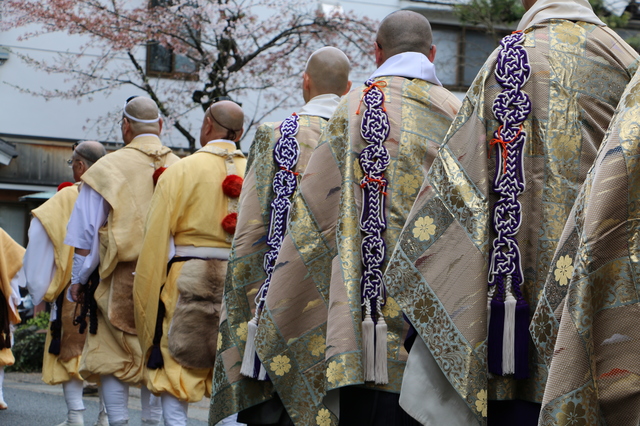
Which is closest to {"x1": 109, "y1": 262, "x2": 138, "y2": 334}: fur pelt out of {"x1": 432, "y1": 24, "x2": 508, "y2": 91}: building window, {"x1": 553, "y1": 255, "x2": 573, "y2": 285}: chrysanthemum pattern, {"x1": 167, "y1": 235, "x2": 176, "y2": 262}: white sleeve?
{"x1": 167, "y1": 235, "x2": 176, "y2": 262}: white sleeve

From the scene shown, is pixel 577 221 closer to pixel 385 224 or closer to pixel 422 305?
pixel 422 305

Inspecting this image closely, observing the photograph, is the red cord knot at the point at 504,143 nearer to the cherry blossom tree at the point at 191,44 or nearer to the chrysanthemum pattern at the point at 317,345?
the chrysanthemum pattern at the point at 317,345

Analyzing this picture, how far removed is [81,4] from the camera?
13.3m

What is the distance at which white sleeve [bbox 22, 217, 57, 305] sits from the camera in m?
6.56

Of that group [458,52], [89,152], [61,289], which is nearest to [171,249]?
[61,289]

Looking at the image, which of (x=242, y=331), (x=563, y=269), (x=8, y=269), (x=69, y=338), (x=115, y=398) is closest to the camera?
(x=563, y=269)

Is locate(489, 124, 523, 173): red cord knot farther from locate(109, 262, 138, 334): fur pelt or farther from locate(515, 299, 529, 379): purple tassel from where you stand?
locate(109, 262, 138, 334): fur pelt

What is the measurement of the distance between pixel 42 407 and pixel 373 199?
5791 mm

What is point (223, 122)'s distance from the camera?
5.19m

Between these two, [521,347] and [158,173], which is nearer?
[521,347]

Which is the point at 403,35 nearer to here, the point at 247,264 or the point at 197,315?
the point at 247,264

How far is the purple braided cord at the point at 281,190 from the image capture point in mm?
3625

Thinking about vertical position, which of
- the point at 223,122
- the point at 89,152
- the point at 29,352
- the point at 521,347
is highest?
the point at 223,122

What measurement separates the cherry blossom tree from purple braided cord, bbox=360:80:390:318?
32.2ft
